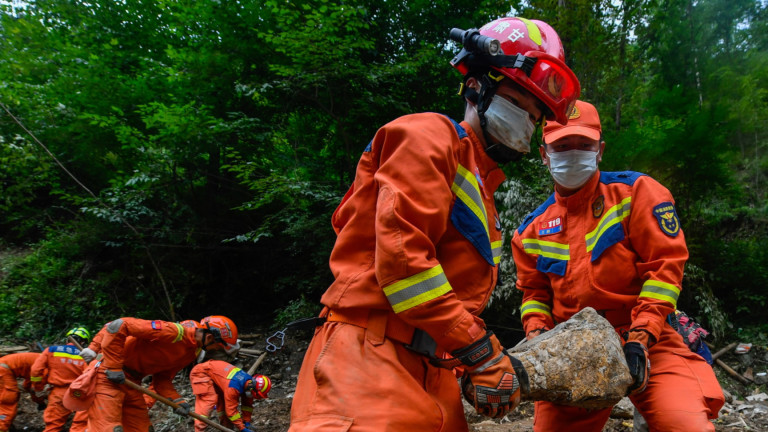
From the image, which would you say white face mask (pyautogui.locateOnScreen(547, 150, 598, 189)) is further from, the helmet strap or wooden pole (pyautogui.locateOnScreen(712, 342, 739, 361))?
wooden pole (pyautogui.locateOnScreen(712, 342, 739, 361))

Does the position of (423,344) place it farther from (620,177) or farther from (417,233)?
(620,177)

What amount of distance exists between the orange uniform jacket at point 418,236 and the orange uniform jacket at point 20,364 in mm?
7809

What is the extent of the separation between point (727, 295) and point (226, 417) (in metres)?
8.43

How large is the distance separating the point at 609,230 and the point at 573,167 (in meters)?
0.47

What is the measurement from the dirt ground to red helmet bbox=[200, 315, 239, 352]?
1.44 meters

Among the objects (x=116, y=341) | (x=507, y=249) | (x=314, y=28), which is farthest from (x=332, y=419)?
(x=314, y=28)

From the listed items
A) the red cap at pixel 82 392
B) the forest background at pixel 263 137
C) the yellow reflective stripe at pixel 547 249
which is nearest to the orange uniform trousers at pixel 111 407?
the red cap at pixel 82 392

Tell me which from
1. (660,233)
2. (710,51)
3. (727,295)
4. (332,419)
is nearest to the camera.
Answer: (332,419)

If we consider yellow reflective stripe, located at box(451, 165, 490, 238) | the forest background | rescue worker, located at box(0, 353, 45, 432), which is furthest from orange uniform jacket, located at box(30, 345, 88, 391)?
yellow reflective stripe, located at box(451, 165, 490, 238)

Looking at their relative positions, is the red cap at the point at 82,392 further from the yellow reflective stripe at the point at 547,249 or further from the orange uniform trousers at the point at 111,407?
the yellow reflective stripe at the point at 547,249

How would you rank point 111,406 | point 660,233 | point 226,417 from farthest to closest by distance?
point 226,417 < point 111,406 < point 660,233

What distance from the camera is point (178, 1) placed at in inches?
315

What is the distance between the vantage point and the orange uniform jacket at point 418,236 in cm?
134

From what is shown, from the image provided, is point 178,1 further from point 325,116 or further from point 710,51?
point 710,51
